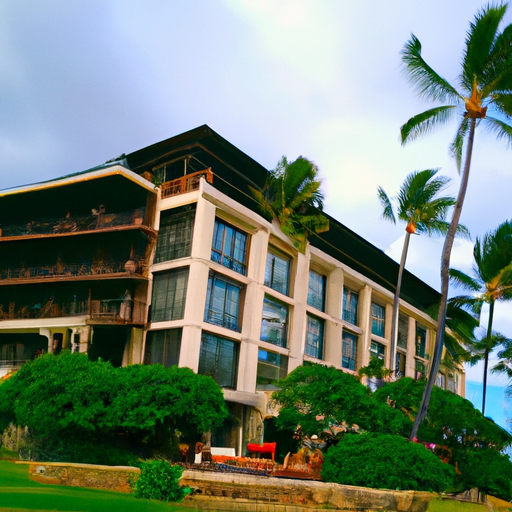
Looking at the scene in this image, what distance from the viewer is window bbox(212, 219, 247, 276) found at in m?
31.9

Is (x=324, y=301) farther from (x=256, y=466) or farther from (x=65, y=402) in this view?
(x=65, y=402)

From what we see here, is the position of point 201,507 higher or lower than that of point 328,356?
lower

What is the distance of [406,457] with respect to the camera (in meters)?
19.4

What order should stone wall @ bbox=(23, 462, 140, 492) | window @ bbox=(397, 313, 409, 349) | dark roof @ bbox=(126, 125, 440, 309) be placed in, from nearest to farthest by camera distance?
stone wall @ bbox=(23, 462, 140, 492) → dark roof @ bbox=(126, 125, 440, 309) → window @ bbox=(397, 313, 409, 349)

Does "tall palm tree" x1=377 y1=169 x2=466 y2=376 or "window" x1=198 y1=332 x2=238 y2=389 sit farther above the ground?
"tall palm tree" x1=377 y1=169 x2=466 y2=376

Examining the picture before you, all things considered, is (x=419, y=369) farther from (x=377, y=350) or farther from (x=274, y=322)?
(x=274, y=322)

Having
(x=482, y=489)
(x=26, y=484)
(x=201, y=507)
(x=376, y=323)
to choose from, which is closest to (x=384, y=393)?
(x=482, y=489)

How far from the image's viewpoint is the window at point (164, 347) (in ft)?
96.7

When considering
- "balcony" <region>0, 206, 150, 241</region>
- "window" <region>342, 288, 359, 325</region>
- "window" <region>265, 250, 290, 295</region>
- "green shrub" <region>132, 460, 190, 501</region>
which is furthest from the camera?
"window" <region>342, 288, 359, 325</region>

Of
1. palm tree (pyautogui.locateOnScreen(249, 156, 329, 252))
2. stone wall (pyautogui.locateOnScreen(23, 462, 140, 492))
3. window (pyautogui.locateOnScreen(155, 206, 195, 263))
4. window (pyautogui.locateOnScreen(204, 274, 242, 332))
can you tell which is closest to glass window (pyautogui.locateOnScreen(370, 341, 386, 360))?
palm tree (pyautogui.locateOnScreen(249, 156, 329, 252))

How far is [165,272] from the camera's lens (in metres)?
31.2

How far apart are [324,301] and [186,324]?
14311mm

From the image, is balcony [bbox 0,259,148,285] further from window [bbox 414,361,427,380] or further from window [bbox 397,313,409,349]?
window [bbox 414,361,427,380]

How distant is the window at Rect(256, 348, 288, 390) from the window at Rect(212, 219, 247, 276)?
4.54 m
